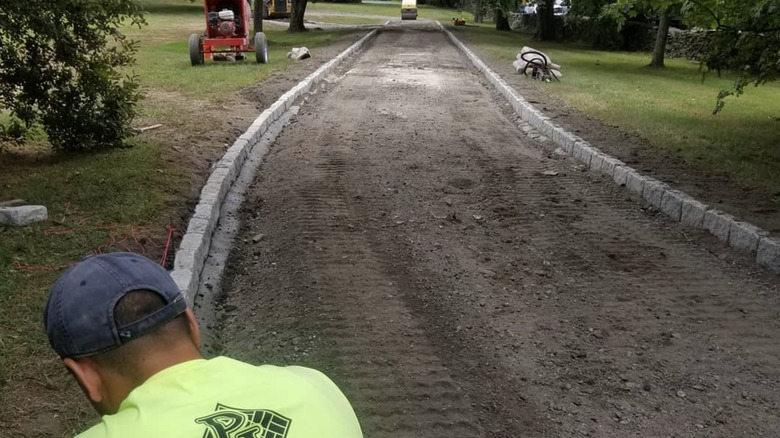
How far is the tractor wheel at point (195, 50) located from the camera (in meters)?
15.4

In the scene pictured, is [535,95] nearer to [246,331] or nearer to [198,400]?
[246,331]

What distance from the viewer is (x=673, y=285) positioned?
495 cm

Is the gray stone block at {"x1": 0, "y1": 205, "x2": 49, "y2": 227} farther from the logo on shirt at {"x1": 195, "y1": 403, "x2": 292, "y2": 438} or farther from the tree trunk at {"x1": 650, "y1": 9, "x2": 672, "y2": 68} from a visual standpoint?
the tree trunk at {"x1": 650, "y1": 9, "x2": 672, "y2": 68}

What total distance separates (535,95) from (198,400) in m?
11.9

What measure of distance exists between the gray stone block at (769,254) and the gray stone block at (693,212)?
72 cm

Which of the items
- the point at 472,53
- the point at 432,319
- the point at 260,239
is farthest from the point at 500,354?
the point at 472,53

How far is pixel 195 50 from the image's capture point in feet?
51.0

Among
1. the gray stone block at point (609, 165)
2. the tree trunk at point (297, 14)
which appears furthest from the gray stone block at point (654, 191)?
the tree trunk at point (297, 14)

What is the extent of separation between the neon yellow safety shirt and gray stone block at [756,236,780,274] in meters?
4.64

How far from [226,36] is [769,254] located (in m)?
14.3

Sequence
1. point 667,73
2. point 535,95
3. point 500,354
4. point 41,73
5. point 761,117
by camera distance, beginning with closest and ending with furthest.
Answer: point 500,354 → point 41,73 → point 761,117 → point 535,95 → point 667,73

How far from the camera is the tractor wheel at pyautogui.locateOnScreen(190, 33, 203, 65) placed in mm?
15443

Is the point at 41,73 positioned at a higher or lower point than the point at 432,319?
higher

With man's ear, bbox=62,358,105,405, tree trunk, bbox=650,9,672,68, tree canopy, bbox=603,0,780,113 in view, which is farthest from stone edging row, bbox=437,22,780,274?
tree trunk, bbox=650,9,672,68
